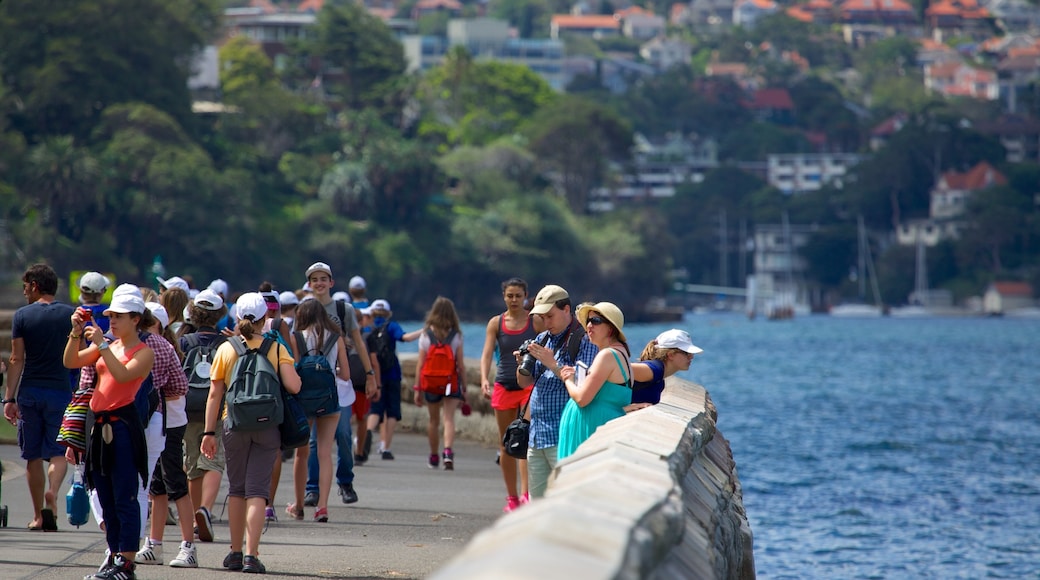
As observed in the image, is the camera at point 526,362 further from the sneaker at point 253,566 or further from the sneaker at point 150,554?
the sneaker at point 150,554

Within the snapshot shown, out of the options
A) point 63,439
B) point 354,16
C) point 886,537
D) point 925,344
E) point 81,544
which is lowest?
point 925,344

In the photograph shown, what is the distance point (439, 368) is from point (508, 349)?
3.26m

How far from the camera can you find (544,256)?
115938mm

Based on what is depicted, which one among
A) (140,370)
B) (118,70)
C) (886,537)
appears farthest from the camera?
(118,70)

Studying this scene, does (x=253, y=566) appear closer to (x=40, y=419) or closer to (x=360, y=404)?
(x=40, y=419)

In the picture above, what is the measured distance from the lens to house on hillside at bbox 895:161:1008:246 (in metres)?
174

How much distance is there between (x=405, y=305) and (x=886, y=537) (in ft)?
312

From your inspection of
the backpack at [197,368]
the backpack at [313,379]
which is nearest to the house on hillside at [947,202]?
the backpack at [313,379]

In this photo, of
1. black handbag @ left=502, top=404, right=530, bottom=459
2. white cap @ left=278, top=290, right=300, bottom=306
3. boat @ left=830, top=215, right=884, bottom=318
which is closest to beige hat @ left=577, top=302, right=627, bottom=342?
black handbag @ left=502, top=404, right=530, bottom=459

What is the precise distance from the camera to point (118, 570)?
8086mm

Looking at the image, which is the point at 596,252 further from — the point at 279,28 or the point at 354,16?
the point at 279,28

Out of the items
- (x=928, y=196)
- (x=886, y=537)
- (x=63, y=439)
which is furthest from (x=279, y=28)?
(x=63, y=439)

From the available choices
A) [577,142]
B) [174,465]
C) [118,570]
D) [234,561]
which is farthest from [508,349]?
[577,142]

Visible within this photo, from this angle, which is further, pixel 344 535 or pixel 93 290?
pixel 344 535
